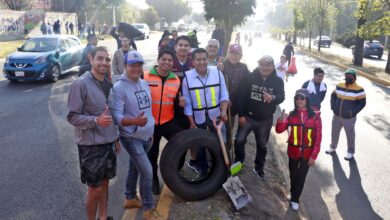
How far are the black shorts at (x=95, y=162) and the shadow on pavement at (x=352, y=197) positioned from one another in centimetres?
314

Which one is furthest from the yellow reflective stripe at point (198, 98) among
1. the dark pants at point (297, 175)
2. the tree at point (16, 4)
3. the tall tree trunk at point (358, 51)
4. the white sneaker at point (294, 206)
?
the tree at point (16, 4)

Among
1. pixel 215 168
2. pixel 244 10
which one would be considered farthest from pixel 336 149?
pixel 244 10

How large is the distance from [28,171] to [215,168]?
2837 mm

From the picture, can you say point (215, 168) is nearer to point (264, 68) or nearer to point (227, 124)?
point (227, 124)

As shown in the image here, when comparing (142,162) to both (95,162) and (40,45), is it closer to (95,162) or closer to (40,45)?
(95,162)

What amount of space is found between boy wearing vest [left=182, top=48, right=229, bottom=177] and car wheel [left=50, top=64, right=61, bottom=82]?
8.94 m

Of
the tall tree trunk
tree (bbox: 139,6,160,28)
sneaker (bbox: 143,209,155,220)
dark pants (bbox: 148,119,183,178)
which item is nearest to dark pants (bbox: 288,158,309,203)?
dark pants (bbox: 148,119,183,178)

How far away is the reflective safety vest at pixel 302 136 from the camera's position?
13.3 feet

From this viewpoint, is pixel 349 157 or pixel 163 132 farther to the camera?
pixel 349 157

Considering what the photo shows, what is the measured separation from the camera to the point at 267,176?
499 cm

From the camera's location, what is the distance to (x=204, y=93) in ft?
12.7

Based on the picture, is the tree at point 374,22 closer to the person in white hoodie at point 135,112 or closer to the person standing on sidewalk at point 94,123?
the person in white hoodie at point 135,112

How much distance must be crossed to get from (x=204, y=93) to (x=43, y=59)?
9.01m

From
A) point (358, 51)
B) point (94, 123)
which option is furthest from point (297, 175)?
point (358, 51)
